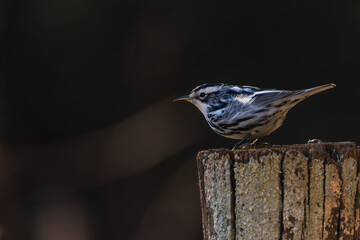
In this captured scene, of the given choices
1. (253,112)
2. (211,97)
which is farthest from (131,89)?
(253,112)

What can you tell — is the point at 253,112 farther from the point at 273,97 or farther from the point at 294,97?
the point at 294,97

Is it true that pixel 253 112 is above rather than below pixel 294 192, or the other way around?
above

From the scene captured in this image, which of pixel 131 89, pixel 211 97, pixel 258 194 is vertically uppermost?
pixel 211 97

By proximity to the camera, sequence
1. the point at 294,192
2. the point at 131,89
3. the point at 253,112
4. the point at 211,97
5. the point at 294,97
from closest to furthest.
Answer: the point at 294,192
the point at 294,97
the point at 253,112
the point at 211,97
the point at 131,89

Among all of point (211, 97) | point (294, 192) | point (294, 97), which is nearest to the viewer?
point (294, 192)

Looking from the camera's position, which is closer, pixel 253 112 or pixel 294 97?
pixel 294 97

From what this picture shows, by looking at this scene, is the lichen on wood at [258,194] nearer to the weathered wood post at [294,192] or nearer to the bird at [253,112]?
the weathered wood post at [294,192]
